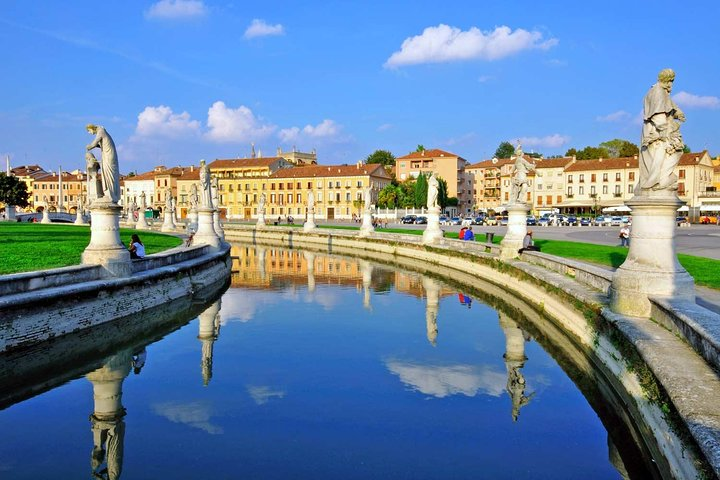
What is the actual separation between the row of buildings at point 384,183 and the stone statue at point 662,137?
7434 centimetres

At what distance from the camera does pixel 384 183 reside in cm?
10350

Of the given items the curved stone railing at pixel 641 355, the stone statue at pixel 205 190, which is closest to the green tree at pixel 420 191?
the stone statue at pixel 205 190

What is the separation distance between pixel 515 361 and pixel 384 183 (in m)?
92.7

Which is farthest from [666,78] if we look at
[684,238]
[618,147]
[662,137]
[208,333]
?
[618,147]

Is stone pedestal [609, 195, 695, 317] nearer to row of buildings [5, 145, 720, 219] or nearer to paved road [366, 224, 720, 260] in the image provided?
paved road [366, 224, 720, 260]

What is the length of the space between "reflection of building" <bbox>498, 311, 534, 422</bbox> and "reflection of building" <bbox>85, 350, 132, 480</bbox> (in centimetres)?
550

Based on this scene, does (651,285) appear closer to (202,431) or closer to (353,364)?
(353,364)

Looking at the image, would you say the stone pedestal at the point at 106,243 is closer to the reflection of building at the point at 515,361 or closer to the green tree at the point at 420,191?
the reflection of building at the point at 515,361

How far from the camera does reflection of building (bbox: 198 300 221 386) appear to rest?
435 inches

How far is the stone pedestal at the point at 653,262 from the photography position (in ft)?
30.6

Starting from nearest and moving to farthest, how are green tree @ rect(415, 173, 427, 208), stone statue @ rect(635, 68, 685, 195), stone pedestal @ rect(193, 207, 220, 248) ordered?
1. stone statue @ rect(635, 68, 685, 195)
2. stone pedestal @ rect(193, 207, 220, 248)
3. green tree @ rect(415, 173, 427, 208)

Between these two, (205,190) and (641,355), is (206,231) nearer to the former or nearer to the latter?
(205,190)

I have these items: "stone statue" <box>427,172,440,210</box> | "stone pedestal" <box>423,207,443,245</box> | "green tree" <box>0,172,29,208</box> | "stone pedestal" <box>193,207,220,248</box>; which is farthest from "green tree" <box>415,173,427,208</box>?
"stone pedestal" <box>193,207,220,248</box>

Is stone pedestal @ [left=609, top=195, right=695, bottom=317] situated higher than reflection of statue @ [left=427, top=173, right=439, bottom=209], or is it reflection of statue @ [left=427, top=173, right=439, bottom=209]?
reflection of statue @ [left=427, top=173, right=439, bottom=209]
